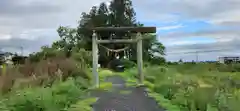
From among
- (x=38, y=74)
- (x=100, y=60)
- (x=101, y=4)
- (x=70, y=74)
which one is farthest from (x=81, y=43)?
(x=38, y=74)

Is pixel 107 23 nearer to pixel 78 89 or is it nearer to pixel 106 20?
pixel 106 20

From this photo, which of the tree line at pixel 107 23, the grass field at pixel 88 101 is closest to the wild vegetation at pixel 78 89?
the grass field at pixel 88 101

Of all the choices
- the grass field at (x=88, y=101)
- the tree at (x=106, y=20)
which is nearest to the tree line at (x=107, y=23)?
the tree at (x=106, y=20)

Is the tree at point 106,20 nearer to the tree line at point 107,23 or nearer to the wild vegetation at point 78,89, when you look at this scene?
the tree line at point 107,23

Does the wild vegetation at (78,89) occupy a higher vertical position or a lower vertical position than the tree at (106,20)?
lower

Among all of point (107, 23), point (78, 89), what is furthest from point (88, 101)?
point (107, 23)

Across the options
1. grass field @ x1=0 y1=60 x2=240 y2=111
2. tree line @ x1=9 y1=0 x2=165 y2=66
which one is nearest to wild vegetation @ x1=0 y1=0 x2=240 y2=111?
grass field @ x1=0 y1=60 x2=240 y2=111

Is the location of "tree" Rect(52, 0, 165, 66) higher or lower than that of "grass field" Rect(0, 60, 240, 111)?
higher

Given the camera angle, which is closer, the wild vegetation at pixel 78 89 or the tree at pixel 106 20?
the wild vegetation at pixel 78 89

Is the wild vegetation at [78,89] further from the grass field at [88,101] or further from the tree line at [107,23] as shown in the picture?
the tree line at [107,23]

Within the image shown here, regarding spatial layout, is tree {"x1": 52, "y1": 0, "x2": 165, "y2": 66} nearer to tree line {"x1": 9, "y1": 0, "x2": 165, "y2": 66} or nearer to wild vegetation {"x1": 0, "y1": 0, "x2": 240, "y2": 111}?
tree line {"x1": 9, "y1": 0, "x2": 165, "y2": 66}

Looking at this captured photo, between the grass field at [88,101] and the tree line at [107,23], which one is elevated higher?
the tree line at [107,23]

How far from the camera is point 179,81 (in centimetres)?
1936

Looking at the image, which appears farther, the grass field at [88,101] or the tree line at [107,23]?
the tree line at [107,23]
